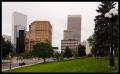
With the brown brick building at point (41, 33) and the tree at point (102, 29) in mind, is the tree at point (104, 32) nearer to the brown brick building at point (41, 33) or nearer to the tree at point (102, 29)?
the tree at point (102, 29)

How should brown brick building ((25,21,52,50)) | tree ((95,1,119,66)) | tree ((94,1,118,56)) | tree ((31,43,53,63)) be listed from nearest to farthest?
tree ((95,1,119,66)) → tree ((94,1,118,56)) → tree ((31,43,53,63)) → brown brick building ((25,21,52,50))

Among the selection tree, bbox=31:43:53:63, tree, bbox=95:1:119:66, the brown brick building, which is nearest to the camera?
tree, bbox=95:1:119:66

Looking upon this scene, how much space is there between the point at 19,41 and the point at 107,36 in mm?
82443

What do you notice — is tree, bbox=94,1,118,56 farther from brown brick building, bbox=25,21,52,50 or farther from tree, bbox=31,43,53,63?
brown brick building, bbox=25,21,52,50

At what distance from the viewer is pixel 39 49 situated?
2820 inches

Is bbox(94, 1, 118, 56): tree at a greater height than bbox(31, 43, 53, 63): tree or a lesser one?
greater

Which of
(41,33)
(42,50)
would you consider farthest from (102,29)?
(41,33)

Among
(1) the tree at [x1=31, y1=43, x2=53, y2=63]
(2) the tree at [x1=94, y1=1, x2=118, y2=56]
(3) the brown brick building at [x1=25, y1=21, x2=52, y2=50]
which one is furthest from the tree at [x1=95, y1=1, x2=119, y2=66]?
(3) the brown brick building at [x1=25, y1=21, x2=52, y2=50]

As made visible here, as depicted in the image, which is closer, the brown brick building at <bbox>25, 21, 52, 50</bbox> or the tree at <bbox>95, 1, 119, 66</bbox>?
the tree at <bbox>95, 1, 119, 66</bbox>

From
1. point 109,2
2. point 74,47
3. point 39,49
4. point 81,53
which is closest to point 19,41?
point 81,53

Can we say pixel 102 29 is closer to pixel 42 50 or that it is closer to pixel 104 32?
pixel 104 32

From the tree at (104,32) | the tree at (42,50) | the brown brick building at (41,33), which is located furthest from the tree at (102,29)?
the brown brick building at (41,33)

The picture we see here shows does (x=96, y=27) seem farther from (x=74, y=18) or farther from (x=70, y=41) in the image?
(x=74, y=18)

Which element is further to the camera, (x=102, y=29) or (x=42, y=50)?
(x=42, y=50)
